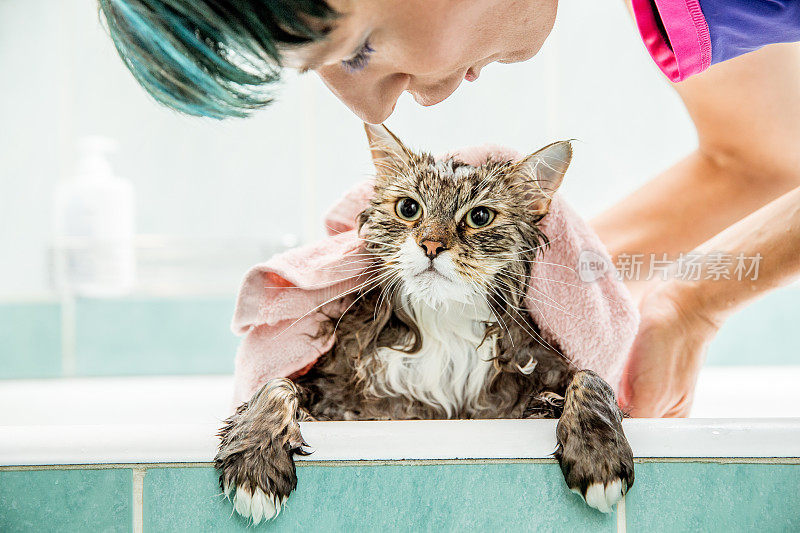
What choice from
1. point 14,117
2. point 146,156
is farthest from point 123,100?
point 14,117

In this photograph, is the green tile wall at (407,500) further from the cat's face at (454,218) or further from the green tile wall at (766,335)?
the green tile wall at (766,335)

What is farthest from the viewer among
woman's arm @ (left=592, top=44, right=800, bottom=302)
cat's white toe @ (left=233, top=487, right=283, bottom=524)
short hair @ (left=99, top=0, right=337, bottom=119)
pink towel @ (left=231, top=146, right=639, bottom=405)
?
woman's arm @ (left=592, top=44, right=800, bottom=302)

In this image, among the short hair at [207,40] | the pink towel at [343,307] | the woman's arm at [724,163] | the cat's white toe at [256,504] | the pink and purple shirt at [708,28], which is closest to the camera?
the short hair at [207,40]

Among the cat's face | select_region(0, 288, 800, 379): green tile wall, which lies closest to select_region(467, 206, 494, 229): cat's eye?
the cat's face

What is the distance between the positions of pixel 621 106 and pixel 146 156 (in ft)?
4.98

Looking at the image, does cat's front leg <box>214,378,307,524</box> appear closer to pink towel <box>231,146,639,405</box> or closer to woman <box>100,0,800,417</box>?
pink towel <box>231,146,639,405</box>

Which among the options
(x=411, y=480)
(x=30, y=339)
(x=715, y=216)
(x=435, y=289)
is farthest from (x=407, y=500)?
(x=30, y=339)

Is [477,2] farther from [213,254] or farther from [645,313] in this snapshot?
[213,254]

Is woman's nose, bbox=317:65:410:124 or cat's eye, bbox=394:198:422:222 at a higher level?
woman's nose, bbox=317:65:410:124

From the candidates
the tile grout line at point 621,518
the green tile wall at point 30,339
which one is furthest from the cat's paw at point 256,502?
the green tile wall at point 30,339

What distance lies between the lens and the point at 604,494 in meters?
0.70

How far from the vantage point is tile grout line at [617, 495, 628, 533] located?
0.72 m

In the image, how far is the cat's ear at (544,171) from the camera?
3.04ft

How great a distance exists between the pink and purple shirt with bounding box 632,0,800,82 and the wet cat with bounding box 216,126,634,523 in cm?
19
